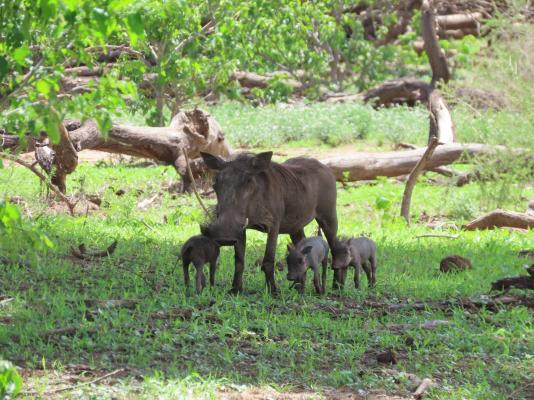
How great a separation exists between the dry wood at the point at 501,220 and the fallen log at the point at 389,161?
2.26m

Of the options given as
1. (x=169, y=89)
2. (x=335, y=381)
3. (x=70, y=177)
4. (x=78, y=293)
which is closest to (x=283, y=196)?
(x=78, y=293)

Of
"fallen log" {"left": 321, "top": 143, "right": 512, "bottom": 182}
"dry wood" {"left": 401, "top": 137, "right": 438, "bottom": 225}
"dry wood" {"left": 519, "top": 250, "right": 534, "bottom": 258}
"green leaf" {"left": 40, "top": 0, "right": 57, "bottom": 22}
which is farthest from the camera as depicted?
"fallen log" {"left": 321, "top": 143, "right": 512, "bottom": 182}

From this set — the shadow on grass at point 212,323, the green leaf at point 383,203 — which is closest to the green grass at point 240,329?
the shadow on grass at point 212,323

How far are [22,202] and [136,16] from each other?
905 cm

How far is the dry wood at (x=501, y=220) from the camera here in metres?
14.1

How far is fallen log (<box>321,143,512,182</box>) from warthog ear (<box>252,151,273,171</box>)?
7.77 m

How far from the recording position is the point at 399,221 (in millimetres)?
14195


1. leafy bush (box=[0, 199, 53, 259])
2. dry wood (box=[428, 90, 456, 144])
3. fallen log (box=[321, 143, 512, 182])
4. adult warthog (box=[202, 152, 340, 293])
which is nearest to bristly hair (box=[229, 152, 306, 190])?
adult warthog (box=[202, 152, 340, 293])

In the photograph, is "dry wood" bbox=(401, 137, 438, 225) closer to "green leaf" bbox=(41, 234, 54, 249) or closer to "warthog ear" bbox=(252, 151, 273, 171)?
"warthog ear" bbox=(252, 151, 273, 171)

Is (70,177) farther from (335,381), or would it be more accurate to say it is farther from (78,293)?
(335,381)

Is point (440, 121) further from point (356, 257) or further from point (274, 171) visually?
point (274, 171)

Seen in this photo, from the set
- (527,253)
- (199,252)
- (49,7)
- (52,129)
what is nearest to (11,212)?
(52,129)

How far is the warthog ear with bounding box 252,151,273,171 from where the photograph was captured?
28.1 feet

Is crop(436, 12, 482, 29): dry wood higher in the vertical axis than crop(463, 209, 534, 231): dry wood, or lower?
higher
